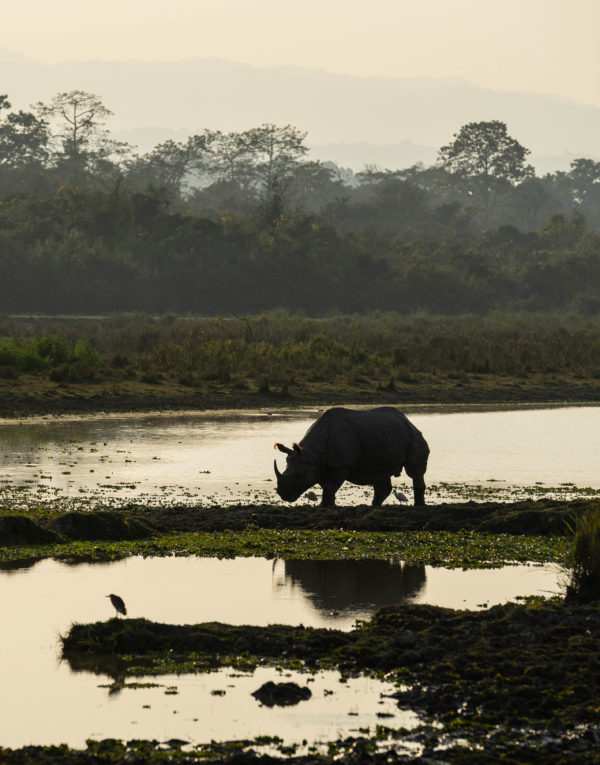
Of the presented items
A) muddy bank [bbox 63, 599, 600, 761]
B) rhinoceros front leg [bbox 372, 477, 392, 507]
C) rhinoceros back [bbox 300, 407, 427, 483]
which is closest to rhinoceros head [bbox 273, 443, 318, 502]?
rhinoceros back [bbox 300, 407, 427, 483]

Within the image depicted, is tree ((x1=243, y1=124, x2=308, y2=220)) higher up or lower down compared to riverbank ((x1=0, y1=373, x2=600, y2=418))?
higher up

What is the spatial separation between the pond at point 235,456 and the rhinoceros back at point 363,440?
67.0 inches

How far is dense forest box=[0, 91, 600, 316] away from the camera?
6669 cm

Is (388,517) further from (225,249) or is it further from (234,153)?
(234,153)

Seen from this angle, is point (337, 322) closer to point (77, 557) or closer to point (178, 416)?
point (178, 416)

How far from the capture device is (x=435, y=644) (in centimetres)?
1013

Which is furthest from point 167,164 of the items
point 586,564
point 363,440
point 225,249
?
point 586,564

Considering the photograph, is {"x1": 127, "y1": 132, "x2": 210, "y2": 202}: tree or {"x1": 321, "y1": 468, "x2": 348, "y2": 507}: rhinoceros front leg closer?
{"x1": 321, "y1": 468, "x2": 348, "y2": 507}: rhinoceros front leg

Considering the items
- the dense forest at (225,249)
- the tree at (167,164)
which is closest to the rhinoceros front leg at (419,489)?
the dense forest at (225,249)

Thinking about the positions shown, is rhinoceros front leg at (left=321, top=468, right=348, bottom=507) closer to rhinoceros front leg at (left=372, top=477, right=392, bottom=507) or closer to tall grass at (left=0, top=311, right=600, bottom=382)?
rhinoceros front leg at (left=372, top=477, right=392, bottom=507)

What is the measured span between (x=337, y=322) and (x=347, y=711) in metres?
52.9

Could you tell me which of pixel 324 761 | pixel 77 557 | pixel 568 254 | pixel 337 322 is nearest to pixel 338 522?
pixel 77 557

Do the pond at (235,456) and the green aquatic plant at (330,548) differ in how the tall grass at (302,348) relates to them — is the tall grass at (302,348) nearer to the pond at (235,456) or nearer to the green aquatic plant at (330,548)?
the pond at (235,456)

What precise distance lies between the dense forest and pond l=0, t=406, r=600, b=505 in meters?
35.0
